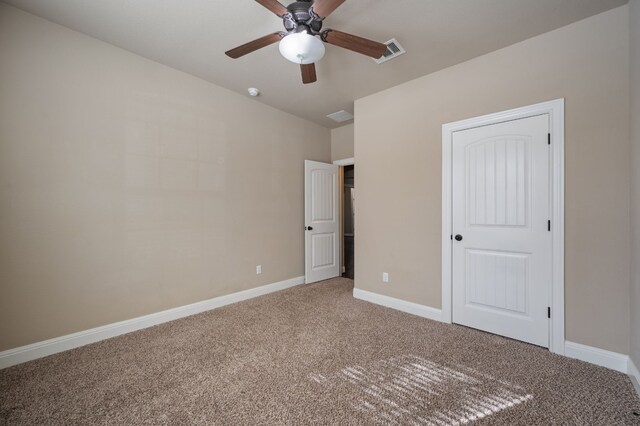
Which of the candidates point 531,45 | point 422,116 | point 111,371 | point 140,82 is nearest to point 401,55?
point 422,116

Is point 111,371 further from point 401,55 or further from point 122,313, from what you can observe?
point 401,55

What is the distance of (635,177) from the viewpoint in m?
1.84

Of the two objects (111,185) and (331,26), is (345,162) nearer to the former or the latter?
(331,26)

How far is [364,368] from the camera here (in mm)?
2029

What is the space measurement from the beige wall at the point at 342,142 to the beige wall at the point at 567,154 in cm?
131

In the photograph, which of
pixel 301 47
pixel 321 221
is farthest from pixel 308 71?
pixel 321 221

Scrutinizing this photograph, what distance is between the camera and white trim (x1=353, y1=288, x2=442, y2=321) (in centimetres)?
296

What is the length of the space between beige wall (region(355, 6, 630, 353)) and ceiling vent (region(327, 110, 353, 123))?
80 cm

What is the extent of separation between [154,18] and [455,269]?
3.57m

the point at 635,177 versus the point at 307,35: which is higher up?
the point at 307,35

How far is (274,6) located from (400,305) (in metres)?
3.12

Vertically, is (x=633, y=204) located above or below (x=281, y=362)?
above

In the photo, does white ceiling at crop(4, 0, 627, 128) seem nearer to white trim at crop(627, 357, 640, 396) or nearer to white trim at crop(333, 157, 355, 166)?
white trim at crop(333, 157, 355, 166)

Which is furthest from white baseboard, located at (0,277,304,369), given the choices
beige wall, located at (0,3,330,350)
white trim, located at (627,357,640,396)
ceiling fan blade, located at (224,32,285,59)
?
white trim, located at (627,357,640,396)
